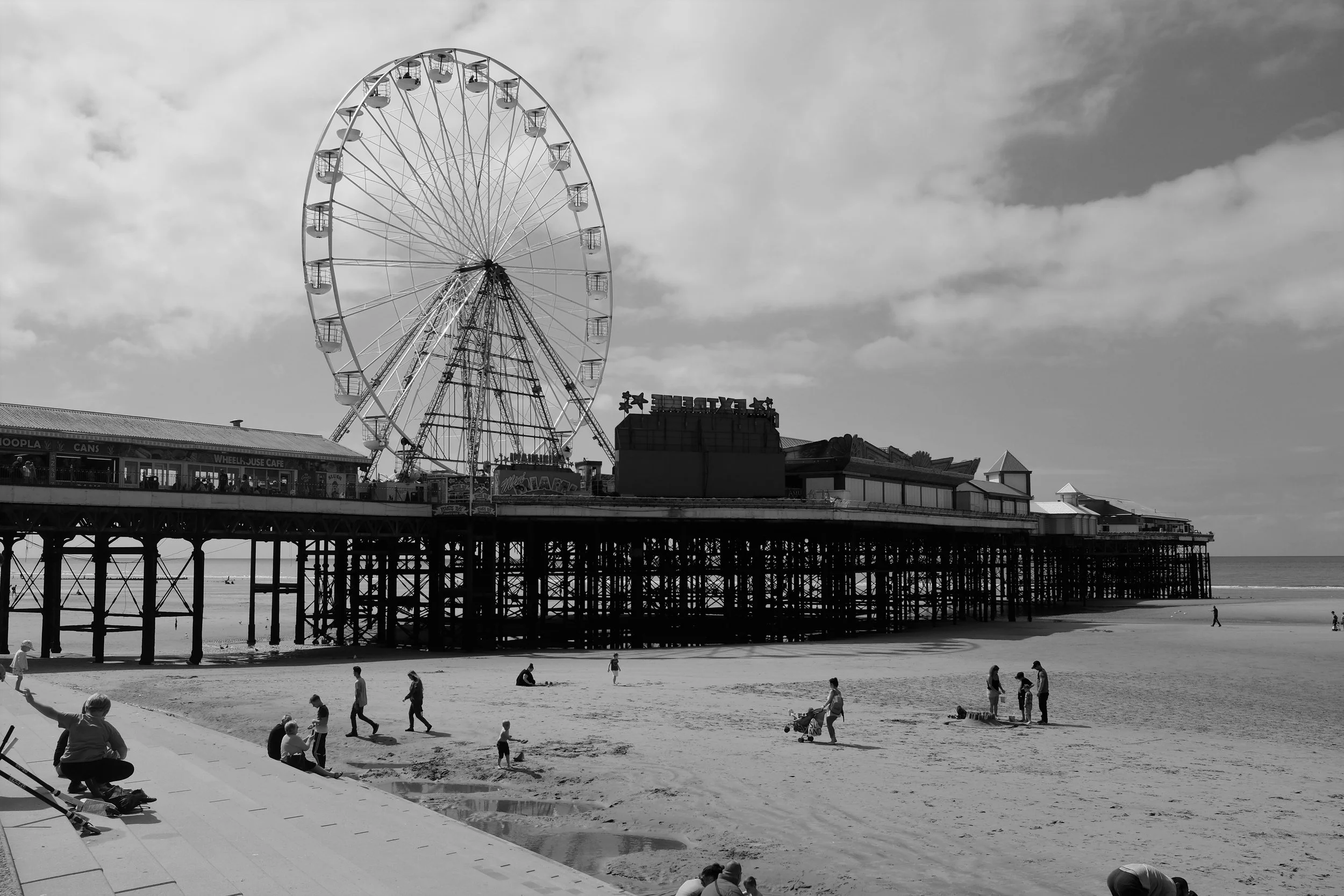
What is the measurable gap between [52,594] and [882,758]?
33392mm

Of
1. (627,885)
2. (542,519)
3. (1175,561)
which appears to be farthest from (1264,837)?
(1175,561)

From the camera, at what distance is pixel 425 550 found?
47000 mm

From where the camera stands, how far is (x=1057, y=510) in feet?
283

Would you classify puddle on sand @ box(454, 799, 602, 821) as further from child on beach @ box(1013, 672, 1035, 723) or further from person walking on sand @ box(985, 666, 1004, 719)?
child on beach @ box(1013, 672, 1035, 723)

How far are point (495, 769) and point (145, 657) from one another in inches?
890

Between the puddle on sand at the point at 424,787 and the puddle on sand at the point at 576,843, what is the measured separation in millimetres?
1740

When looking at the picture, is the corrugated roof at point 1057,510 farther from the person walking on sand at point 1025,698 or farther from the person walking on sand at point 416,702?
the person walking on sand at point 416,702

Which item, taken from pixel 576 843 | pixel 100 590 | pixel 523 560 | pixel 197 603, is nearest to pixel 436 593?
pixel 523 560

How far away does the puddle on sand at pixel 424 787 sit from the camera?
15.9 metres

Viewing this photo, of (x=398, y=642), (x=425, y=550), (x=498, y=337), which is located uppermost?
(x=498, y=337)

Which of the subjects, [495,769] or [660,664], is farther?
[660,664]

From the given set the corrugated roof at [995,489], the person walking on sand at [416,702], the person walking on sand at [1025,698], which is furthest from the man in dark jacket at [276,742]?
the corrugated roof at [995,489]

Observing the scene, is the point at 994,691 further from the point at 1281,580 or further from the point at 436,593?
the point at 1281,580

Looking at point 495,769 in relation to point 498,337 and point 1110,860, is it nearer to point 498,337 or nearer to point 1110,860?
point 1110,860
